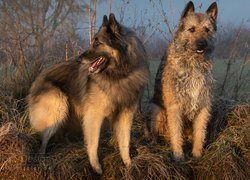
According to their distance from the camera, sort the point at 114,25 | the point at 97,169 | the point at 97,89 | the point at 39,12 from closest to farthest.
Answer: the point at 114,25 → the point at 97,89 → the point at 97,169 → the point at 39,12

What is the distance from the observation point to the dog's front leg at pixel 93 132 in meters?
4.40

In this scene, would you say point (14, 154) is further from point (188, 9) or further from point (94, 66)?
point (188, 9)

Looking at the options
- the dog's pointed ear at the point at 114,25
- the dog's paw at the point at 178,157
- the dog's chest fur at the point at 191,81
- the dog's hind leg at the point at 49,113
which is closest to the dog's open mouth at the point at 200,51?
the dog's chest fur at the point at 191,81

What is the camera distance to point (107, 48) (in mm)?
4180

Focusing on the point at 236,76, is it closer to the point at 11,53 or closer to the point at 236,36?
the point at 236,36

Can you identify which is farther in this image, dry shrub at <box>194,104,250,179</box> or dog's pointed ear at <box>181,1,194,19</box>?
dog's pointed ear at <box>181,1,194,19</box>

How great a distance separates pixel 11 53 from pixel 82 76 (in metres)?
2.67

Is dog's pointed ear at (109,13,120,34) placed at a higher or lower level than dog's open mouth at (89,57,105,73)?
higher

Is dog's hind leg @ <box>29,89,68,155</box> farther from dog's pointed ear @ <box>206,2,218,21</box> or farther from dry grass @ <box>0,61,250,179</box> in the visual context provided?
dog's pointed ear @ <box>206,2,218,21</box>

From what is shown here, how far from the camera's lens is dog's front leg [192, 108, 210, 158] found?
15.9 ft

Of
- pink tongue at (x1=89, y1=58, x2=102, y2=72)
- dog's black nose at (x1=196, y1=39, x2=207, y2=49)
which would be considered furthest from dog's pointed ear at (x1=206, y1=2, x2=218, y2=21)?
pink tongue at (x1=89, y1=58, x2=102, y2=72)

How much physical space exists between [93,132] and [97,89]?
506mm

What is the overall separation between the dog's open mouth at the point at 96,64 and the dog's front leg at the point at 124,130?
0.63m

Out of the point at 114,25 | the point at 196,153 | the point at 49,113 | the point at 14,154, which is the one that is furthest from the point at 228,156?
the point at 14,154
